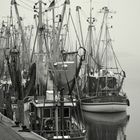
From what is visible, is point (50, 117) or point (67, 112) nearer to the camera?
point (50, 117)

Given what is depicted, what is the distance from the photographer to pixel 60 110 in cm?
2158

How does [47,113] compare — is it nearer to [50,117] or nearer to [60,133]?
[50,117]

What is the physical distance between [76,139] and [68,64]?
16.1 ft

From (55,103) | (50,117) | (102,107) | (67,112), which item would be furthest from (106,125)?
(55,103)

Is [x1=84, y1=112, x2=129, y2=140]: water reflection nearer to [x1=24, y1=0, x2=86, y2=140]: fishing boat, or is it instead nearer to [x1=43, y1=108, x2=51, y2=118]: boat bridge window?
[x1=24, y1=0, x2=86, y2=140]: fishing boat

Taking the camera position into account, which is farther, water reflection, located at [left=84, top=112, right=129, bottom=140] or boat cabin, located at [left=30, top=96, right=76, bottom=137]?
water reflection, located at [left=84, top=112, right=129, bottom=140]

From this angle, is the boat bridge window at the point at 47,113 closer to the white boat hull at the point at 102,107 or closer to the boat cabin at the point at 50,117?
the boat cabin at the point at 50,117

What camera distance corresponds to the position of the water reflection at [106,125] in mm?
31130

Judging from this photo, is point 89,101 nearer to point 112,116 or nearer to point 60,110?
point 112,116

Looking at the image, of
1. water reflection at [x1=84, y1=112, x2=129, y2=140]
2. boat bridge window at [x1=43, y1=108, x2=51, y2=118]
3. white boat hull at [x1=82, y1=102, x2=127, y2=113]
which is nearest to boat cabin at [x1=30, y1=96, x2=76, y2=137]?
boat bridge window at [x1=43, y1=108, x2=51, y2=118]

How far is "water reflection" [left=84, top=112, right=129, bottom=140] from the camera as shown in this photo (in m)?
31.1

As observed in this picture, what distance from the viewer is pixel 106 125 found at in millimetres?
35844

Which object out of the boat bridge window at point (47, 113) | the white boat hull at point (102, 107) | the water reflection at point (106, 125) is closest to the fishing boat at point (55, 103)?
the boat bridge window at point (47, 113)

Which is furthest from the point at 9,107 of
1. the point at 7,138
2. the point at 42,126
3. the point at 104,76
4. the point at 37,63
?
the point at 104,76
